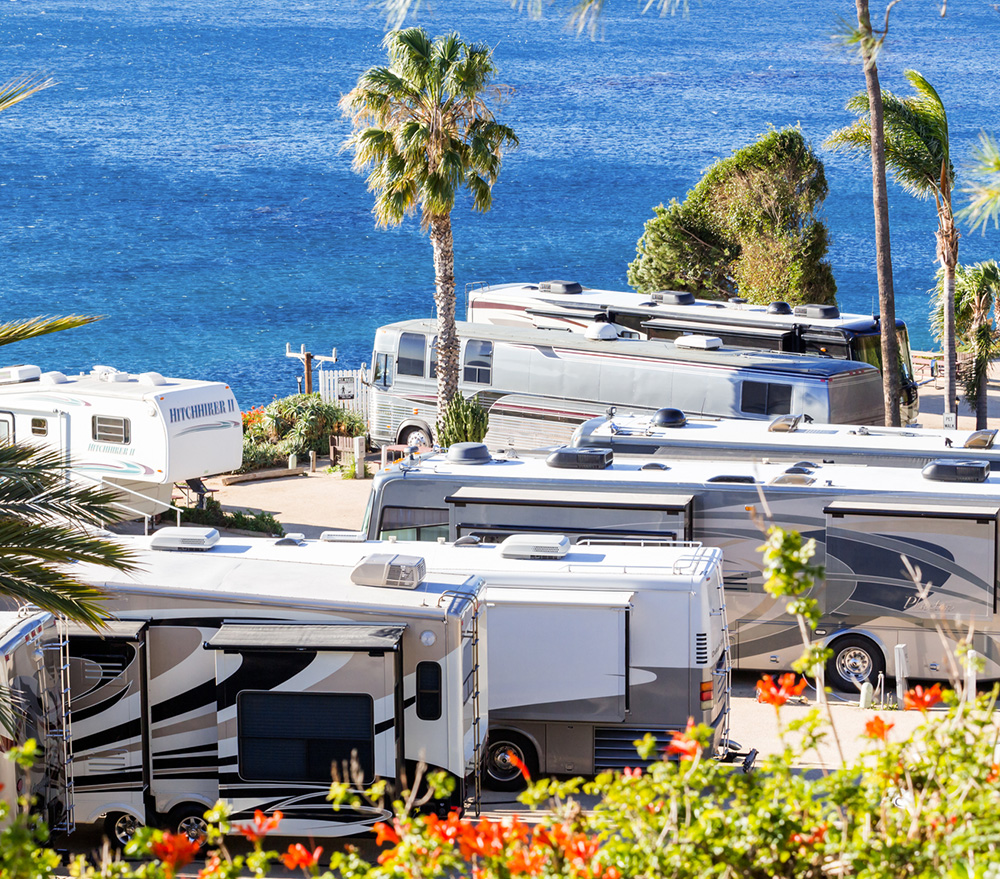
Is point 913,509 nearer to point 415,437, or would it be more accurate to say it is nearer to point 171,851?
point 171,851

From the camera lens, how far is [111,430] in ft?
67.8

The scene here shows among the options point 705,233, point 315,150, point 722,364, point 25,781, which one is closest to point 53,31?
point 315,150

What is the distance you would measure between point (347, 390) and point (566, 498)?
15.7 metres

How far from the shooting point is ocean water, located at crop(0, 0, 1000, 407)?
72.0 meters

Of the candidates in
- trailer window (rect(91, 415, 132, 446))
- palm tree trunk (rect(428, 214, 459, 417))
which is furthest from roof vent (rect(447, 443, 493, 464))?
palm tree trunk (rect(428, 214, 459, 417))

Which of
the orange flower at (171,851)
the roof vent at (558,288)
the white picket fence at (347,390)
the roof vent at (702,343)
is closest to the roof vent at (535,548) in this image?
the orange flower at (171,851)

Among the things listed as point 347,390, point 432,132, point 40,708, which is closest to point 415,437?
point 347,390

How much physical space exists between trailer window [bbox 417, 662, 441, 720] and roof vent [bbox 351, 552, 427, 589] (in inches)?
26.9

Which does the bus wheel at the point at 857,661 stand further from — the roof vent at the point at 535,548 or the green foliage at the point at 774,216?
the green foliage at the point at 774,216

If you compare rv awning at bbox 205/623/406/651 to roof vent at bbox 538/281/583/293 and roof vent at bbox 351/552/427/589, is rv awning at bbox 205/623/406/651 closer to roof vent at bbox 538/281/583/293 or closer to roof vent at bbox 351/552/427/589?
roof vent at bbox 351/552/427/589

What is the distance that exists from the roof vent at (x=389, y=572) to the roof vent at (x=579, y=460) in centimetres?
509

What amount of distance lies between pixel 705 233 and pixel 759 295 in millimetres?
3389

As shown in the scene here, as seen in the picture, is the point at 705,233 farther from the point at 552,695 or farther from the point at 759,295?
the point at 552,695

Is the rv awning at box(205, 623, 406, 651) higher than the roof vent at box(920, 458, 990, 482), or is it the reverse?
the roof vent at box(920, 458, 990, 482)
